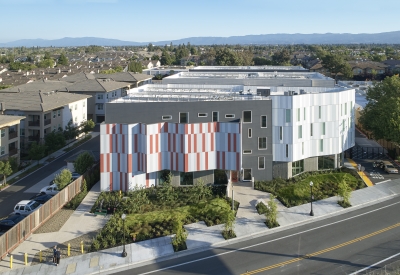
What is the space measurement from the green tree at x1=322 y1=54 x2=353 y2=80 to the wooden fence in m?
100

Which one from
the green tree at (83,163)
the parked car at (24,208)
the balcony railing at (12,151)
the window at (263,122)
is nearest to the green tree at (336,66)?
the window at (263,122)

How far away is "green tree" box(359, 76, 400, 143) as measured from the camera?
127 ft

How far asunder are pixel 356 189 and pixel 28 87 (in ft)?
176

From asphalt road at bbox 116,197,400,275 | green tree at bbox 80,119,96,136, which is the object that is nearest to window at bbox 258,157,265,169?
asphalt road at bbox 116,197,400,275

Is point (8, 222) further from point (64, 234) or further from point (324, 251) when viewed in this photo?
point (324, 251)

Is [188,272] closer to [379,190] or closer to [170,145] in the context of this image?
[170,145]

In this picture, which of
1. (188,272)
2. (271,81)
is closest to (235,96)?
(271,81)

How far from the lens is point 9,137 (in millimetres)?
40594

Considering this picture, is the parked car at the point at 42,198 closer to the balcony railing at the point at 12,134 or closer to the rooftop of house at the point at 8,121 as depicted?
the rooftop of house at the point at 8,121

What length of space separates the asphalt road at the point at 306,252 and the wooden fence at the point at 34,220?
22.8 feet

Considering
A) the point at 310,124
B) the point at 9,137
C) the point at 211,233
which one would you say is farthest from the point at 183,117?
the point at 9,137

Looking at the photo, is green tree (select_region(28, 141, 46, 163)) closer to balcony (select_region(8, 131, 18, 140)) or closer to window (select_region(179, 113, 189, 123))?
balcony (select_region(8, 131, 18, 140))

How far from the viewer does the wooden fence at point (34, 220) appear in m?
22.8

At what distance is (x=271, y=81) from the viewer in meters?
47.0
